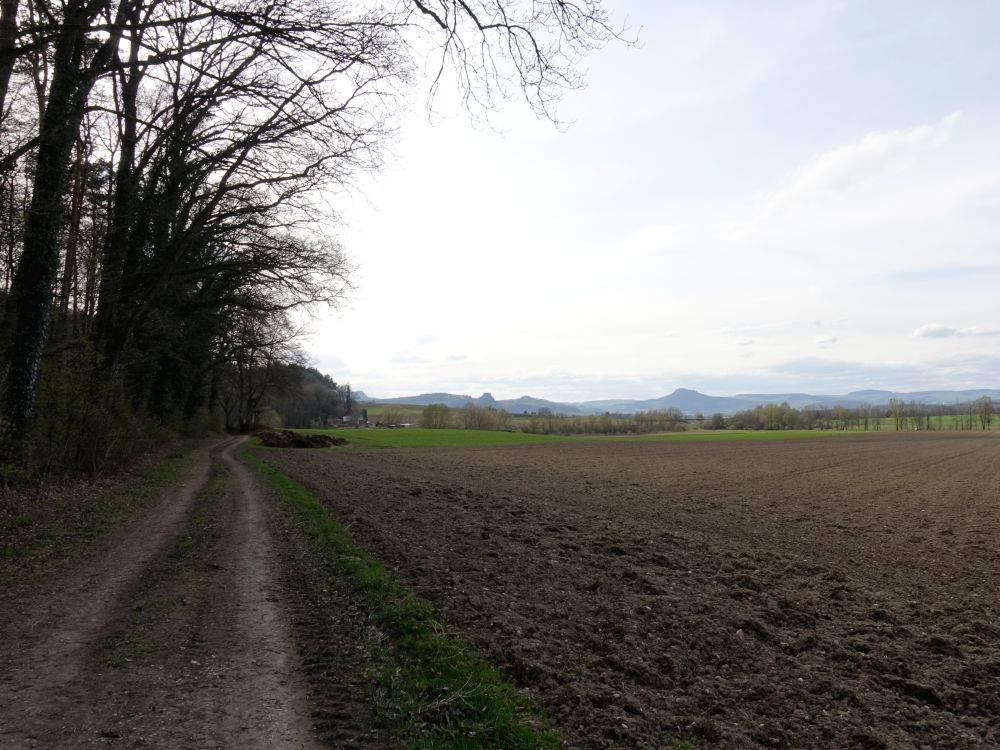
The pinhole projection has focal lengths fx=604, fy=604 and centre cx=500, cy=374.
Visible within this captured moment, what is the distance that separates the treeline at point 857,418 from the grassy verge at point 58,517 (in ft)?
475

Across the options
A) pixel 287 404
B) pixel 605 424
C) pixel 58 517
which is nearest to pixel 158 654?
pixel 58 517

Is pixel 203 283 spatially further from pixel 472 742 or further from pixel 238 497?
pixel 472 742

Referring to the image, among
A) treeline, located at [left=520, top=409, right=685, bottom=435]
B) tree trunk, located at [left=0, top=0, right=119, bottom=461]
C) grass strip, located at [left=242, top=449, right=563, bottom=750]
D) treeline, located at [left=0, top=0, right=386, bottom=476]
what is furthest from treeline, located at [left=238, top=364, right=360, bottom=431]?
grass strip, located at [left=242, top=449, right=563, bottom=750]

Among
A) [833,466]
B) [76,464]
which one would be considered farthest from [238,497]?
[833,466]

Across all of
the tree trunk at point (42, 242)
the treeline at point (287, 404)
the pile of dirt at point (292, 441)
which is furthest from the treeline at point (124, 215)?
the treeline at point (287, 404)

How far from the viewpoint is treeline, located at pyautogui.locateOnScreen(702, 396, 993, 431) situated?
14600 cm

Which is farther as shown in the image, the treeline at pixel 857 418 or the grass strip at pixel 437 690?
the treeline at pixel 857 418

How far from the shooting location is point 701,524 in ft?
47.8

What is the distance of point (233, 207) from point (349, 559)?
16849mm

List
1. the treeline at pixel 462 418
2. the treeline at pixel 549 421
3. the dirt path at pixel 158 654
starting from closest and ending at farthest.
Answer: the dirt path at pixel 158 654 → the treeline at pixel 462 418 → the treeline at pixel 549 421

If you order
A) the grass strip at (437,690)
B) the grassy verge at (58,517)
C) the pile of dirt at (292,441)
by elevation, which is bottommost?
the grass strip at (437,690)

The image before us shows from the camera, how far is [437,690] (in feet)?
15.8

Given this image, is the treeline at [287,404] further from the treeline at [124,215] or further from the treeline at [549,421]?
the treeline at [124,215]

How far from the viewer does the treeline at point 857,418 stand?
146 meters
